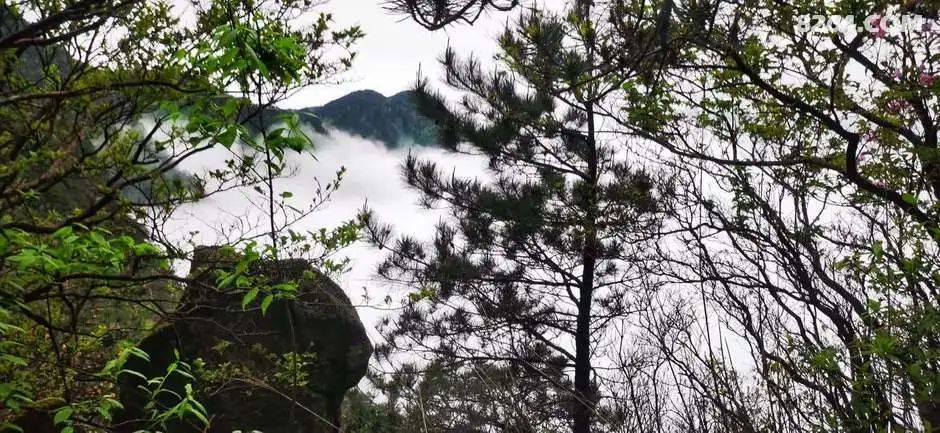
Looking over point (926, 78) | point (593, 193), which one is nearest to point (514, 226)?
point (593, 193)

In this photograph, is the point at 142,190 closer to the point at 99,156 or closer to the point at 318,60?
the point at 99,156

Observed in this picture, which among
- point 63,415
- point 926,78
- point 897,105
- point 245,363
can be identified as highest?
point 897,105

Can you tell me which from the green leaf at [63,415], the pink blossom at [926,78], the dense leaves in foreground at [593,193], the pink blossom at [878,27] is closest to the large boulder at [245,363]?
Result: the dense leaves in foreground at [593,193]

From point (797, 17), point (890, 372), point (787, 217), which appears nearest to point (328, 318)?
point (787, 217)

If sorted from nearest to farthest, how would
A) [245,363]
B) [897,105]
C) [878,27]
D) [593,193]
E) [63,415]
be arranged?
[63,415], [878,27], [897,105], [245,363], [593,193]

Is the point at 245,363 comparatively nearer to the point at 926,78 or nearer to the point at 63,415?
the point at 63,415

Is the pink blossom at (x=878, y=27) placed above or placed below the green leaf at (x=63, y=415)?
above

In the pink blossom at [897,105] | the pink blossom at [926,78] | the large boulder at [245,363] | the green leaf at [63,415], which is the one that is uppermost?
the pink blossom at [897,105]

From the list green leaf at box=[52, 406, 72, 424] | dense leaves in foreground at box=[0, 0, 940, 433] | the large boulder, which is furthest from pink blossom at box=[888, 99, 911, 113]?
green leaf at box=[52, 406, 72, 424]

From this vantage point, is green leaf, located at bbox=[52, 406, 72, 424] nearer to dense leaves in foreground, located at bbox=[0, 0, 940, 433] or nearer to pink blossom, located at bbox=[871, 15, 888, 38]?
dense leaves in foreground, located at bbox=[0, 0, 940, 433]

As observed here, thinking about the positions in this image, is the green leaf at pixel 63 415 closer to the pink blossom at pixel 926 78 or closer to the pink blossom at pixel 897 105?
the pink blossom at pixel 926 78

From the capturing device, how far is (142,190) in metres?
3.91

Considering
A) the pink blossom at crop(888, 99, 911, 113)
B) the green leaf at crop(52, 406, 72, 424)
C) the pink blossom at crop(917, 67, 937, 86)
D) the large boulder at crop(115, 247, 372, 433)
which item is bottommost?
the green leaf at crop(52, 406, 72, 424)

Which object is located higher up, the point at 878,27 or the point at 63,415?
the point at 878,27
